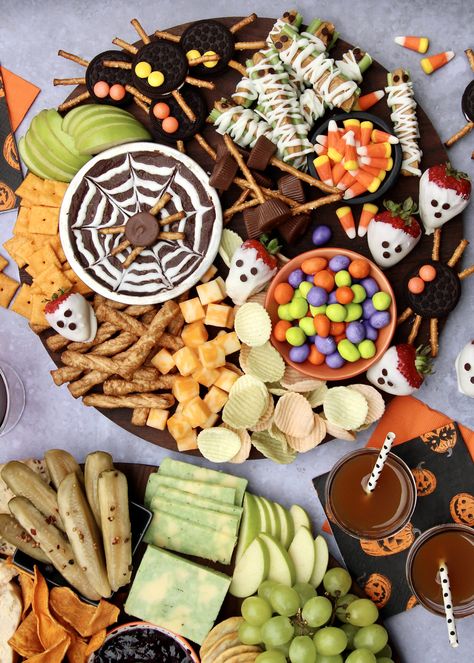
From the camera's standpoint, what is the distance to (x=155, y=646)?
7.34 ft

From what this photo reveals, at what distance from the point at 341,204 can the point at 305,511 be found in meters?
0.93

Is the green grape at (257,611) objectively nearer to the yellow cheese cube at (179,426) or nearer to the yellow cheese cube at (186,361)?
the yellow cheese cube at (179,426)

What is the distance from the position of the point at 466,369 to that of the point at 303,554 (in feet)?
2.35

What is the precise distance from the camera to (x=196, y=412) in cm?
230

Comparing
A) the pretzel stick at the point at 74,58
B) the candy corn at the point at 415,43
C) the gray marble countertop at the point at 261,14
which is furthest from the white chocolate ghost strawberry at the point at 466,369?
the pretzel stick at the point at 74,58

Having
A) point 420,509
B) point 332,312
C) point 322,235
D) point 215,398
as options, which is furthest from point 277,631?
point 322,235

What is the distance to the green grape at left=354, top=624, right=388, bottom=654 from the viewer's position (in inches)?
84.0

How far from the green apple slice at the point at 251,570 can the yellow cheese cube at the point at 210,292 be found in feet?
2.35

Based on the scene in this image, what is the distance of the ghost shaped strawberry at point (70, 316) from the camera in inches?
89.8

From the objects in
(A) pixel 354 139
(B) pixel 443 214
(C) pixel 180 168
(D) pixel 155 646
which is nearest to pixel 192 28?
(C) pixel 180 168

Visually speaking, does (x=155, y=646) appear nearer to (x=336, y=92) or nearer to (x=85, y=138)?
(x=85, y=138)

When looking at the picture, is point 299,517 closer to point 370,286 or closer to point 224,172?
point 370,286

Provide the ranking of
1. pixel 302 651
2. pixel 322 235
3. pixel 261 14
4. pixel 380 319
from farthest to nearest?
pixel 261 14
pixel 322 235
pixel 380 319
pixel 302 651

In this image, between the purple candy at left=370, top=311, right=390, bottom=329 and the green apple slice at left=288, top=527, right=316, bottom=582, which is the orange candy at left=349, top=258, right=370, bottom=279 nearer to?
the purple candy at left=370, top=311, right=390, bottom=329
